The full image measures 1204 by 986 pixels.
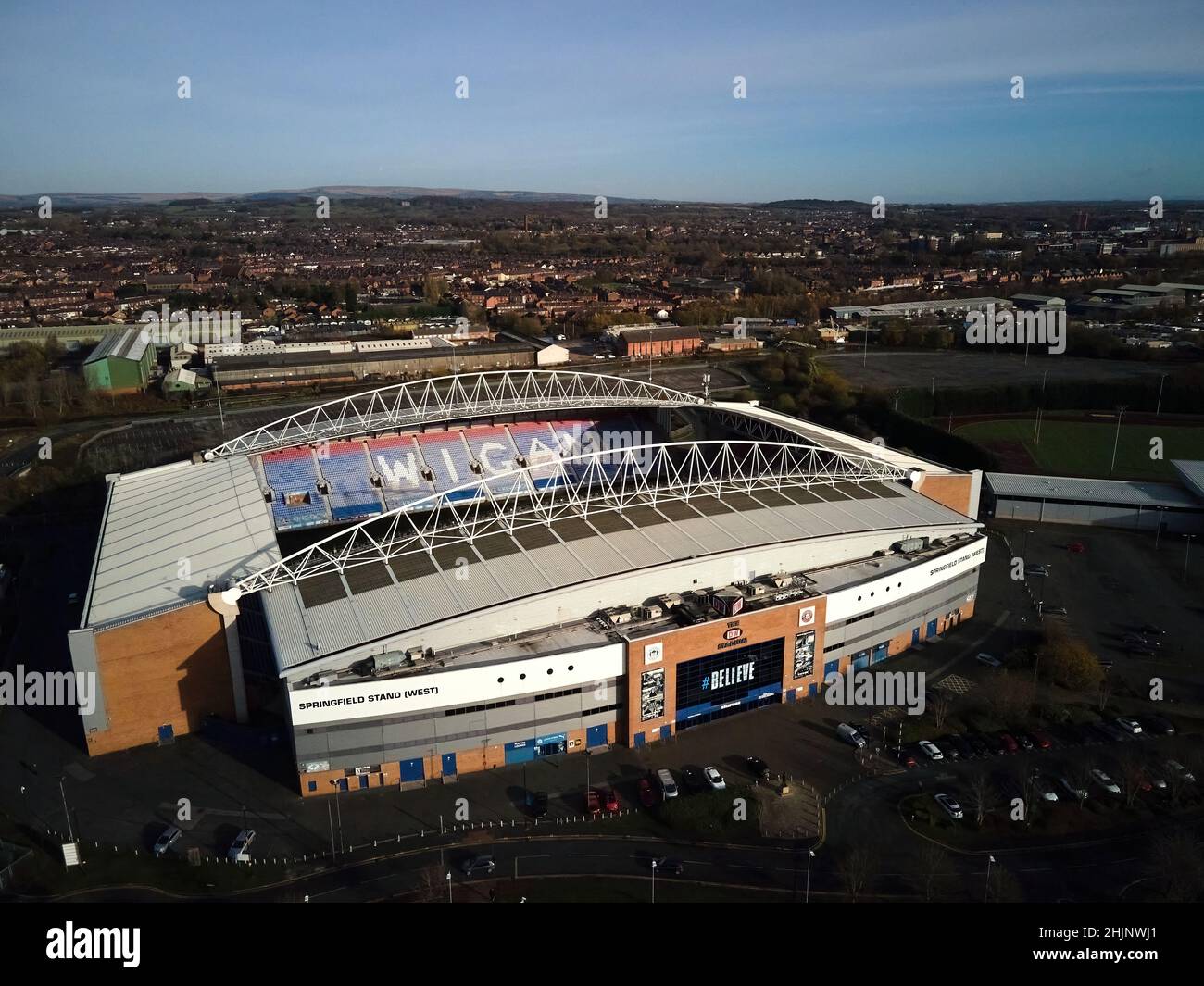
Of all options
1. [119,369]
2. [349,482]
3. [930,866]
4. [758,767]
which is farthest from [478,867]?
[119,369]

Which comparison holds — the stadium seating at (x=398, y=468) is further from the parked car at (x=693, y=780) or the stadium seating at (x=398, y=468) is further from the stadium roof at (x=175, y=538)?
the parked car at (x=693, y=780)

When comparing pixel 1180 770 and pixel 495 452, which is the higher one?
pixel 495 452

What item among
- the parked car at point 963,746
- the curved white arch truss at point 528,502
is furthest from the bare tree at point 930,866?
the curved white arch truss at point 528,502

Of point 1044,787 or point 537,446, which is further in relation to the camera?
point 537,446

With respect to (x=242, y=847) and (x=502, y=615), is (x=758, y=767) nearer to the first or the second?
(x=502, y=615)

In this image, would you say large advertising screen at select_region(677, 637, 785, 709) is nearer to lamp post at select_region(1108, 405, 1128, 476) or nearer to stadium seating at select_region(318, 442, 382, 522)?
stadium seating at select_region(318, 442, 382, 522)

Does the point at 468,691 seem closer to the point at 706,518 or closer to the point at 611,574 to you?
the point at 611,574

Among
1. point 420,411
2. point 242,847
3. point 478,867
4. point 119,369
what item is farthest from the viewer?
point 119,369

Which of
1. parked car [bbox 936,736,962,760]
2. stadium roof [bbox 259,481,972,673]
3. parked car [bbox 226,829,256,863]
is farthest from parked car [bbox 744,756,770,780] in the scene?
parked car [bbox 226,829,256,863]
